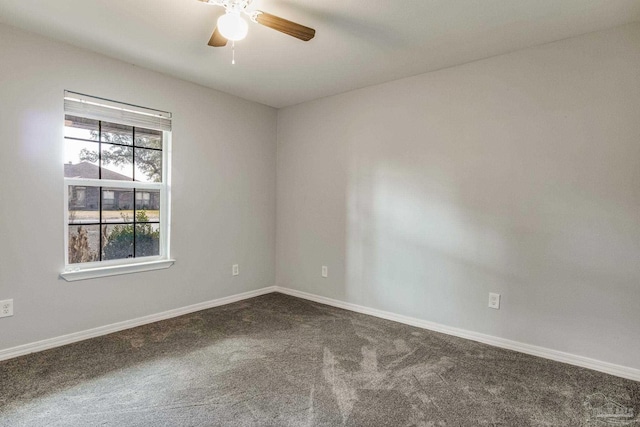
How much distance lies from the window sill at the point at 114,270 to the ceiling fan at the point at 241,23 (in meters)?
2.06

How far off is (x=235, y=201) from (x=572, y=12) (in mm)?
3224

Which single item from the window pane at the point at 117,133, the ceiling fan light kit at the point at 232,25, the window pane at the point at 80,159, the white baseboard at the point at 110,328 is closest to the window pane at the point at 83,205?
the window pane at the point at 80,159

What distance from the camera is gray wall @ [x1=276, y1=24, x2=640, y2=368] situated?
2.32 m

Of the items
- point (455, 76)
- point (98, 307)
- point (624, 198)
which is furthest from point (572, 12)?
point (98, 307)

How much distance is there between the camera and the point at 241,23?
5.93ft

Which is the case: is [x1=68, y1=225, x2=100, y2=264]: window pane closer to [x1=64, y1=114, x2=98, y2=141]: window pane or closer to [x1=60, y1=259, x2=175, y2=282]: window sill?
[x1=60, y1=259, x2=175, y2=282]: window sill

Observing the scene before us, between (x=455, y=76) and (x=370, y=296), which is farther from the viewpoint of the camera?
(x=370, y=296)

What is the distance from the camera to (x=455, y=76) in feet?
9.71

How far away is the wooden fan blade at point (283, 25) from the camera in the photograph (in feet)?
6.09

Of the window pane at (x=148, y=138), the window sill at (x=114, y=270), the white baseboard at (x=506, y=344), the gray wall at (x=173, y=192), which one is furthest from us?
the window pane at (x=148, y=138)

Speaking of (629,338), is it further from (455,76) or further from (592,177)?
(455,76)

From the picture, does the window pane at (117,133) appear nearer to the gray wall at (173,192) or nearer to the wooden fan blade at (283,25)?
the gray wall at (173,192)

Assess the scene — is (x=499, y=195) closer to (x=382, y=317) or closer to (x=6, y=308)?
(x=382, y=317)

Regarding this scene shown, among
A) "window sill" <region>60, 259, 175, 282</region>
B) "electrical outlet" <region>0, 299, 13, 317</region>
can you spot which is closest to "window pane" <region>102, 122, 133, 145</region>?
"window sill" <region>60, 259, 175, 282</region>
